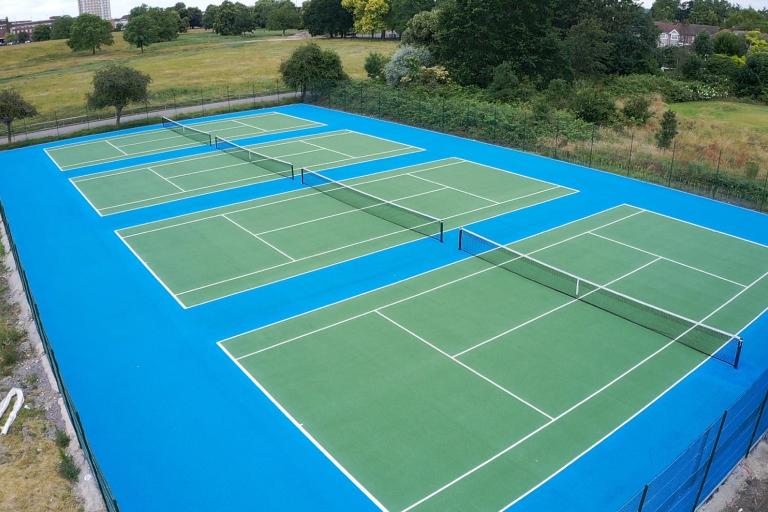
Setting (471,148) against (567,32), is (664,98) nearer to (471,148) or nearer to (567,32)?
(567,32)

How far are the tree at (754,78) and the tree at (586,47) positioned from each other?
12.7 m

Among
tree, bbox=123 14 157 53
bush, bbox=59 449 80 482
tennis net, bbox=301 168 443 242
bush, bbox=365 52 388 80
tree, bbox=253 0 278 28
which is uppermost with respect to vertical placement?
tree, bbox=253 0 278 28

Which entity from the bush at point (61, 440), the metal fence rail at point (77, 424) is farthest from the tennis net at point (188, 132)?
the bush at point (61, 440)

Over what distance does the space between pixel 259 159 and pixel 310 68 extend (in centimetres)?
1744

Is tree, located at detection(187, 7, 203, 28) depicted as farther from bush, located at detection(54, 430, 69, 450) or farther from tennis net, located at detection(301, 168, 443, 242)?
bush, located at detection(54, 430, 69, 450)

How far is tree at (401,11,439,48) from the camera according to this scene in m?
50.7

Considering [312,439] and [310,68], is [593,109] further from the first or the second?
[312,439]

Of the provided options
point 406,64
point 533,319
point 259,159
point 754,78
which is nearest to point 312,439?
point 533,319

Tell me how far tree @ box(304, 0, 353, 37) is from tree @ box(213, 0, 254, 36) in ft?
53.5

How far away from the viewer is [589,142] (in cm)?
3166

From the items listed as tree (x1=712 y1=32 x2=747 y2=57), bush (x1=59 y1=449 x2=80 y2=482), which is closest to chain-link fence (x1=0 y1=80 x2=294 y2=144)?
bush (x1=59 y1=449 x2=80 y2=482)

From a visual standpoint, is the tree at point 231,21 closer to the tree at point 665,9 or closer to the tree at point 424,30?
the tree at point 424,30

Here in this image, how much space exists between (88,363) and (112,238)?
829cm

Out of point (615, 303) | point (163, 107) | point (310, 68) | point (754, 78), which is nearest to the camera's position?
point (615, 303)
